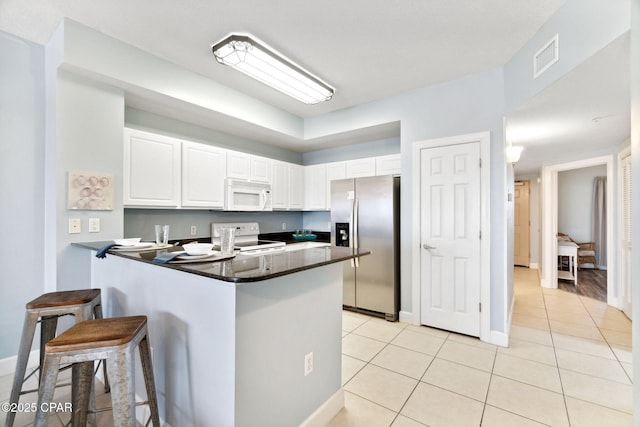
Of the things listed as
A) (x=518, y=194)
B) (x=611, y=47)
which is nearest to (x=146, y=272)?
(x=611, y=47)

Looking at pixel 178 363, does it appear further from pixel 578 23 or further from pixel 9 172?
pixel 578 23

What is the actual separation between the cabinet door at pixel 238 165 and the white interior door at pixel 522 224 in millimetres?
6353

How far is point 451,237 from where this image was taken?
3.08 metres

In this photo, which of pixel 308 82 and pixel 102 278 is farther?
pixel 308 82

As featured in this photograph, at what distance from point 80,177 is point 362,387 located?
108 inches

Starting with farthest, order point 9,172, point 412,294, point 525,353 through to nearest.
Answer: point 412,294 → point 525,353 → point 9,172

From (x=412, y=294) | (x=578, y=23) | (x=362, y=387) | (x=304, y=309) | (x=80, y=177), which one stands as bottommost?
(x=362, y=387)

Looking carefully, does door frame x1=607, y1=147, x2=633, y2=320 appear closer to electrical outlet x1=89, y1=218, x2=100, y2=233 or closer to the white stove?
the white stove

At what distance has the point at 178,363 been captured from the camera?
60.9 inches

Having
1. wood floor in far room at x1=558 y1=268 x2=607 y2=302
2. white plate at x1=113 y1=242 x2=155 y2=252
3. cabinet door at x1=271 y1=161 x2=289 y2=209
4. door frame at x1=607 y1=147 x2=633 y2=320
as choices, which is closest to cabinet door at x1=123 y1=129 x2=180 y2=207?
white plate at x1=113 y1=242 x2=155 y2=252

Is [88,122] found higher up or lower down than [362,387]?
higher up

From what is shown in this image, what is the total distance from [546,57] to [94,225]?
3.78 m

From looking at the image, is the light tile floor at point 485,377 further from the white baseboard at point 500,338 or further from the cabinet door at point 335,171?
the cabinet door at point 335,171

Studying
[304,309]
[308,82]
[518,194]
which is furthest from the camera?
[518,194]
